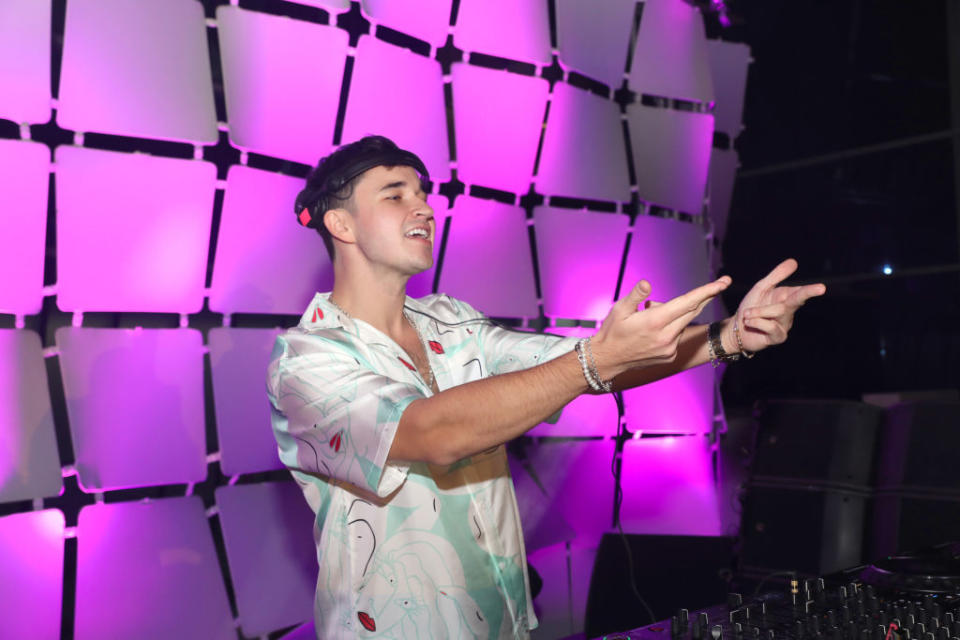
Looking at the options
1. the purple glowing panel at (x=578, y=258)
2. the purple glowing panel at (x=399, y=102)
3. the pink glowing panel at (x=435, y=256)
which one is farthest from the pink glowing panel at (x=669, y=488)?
the purple glowing panel at (x=399, y=102)

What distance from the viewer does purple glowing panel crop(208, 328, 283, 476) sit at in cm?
232

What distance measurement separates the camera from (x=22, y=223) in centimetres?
200

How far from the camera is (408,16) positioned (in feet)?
9.08

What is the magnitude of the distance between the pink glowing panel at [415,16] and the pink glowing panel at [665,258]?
1223 millimetres

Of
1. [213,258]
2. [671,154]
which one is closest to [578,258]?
[671,154]

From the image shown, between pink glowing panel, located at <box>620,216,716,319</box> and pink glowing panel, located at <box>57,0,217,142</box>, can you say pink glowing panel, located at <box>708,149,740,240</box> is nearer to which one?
pink glowing panel, located at <box>620,216,716,319</box>

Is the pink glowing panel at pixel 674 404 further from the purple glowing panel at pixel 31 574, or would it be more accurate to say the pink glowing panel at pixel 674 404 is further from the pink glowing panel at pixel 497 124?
the purple glowing panel at pixel 31 574

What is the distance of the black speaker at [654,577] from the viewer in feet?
10.2

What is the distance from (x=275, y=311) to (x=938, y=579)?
176 cm

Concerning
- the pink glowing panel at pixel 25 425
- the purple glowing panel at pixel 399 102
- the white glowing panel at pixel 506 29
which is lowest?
the pink glowing panel at pixel 25 425

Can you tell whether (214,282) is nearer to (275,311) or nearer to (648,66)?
(275,311)

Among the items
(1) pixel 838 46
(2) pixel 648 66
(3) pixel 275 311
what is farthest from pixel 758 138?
(3) pixel 275 311

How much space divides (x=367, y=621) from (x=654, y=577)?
6.64ft

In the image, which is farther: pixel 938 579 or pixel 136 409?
pixel 136 409
